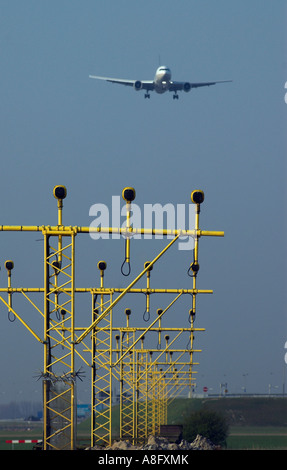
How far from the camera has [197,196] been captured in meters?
27.5

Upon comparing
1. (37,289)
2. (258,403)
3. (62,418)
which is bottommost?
(258,403)

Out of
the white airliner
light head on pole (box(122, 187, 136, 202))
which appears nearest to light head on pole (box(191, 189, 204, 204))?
light head on pole (box(122, 187, 136, 202))

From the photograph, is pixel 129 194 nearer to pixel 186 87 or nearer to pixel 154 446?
pixel 154 446

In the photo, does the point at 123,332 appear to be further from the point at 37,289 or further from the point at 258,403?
the point at 258,403

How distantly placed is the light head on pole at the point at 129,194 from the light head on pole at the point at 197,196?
1.65 meters

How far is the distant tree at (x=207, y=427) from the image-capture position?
87875mm

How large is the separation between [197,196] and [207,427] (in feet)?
208

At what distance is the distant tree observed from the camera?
288 feet

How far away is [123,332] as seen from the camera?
5247 cm

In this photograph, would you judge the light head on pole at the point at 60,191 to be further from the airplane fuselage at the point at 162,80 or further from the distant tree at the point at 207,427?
the airplane fuselage at the point at 162,80

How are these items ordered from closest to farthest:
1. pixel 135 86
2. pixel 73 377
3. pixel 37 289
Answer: pixel 73 377 → pixel 37 289 → pixel 135 86

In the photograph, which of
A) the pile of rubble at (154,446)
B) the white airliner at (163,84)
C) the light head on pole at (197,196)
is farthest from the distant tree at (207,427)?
the light head on pole at (197,196)
